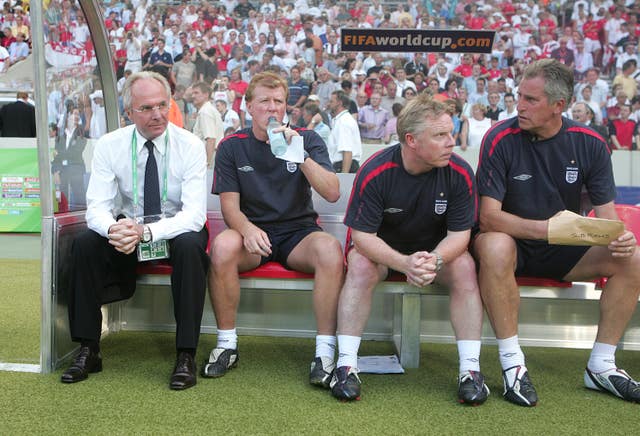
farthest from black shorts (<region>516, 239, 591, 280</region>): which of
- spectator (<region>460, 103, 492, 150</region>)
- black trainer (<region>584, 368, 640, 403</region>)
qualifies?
spectator (<region>460, 103, 492, 150</region>)

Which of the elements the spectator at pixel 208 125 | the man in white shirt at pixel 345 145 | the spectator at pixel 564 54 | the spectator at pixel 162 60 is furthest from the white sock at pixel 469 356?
the spectator at pixel 564 54

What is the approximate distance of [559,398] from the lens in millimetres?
2414

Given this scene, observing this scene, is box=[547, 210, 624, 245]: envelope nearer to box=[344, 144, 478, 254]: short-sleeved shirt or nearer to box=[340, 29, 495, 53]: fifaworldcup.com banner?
box=[344, 144, 478, 254]: short-sleeved shirt

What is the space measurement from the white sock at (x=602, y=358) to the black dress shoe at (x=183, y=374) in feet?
5.12

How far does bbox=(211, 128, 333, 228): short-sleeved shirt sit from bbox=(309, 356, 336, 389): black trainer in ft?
2.20

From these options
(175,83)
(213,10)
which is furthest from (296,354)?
(213,10)

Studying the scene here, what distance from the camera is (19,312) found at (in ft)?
12.2

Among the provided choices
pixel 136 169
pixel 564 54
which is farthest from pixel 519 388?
pixel 564 54

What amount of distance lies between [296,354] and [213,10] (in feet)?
17.6

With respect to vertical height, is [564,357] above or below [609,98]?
below

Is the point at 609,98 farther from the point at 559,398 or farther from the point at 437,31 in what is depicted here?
the point at 559,398

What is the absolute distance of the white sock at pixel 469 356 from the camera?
93.4 inches

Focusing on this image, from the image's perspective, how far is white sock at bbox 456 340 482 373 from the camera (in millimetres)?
2373

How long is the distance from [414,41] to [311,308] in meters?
1.72
